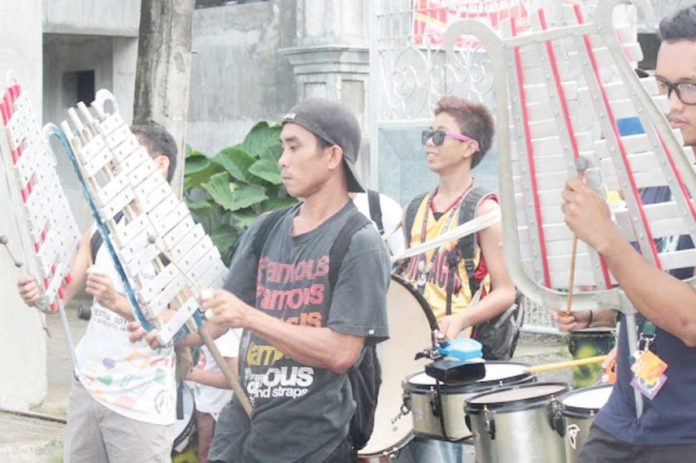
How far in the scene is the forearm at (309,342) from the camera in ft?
14.7

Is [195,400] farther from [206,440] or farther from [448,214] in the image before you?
[448,214]

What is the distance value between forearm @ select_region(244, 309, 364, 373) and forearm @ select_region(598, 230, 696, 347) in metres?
1.41

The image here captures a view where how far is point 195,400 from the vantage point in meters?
6.92

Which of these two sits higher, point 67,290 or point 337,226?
point 337,226

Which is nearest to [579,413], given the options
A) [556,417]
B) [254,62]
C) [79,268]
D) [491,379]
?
[556,417]

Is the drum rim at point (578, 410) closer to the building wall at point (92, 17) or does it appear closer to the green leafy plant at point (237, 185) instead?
the green leafy plant at point (237, 185)

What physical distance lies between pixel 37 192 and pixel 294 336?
59.3 inches

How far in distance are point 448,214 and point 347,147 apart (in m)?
1.67

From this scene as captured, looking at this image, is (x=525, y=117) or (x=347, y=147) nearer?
(x=525, y=117)

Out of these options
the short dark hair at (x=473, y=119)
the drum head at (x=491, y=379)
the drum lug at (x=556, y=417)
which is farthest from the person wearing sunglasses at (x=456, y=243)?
the drum lug at (x=556, y=417)

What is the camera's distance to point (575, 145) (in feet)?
11.4

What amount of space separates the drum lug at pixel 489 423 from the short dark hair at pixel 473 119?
6.32 ft

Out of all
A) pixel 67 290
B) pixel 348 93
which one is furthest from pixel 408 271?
pixel 348 93

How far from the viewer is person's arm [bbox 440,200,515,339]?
6203 mm
